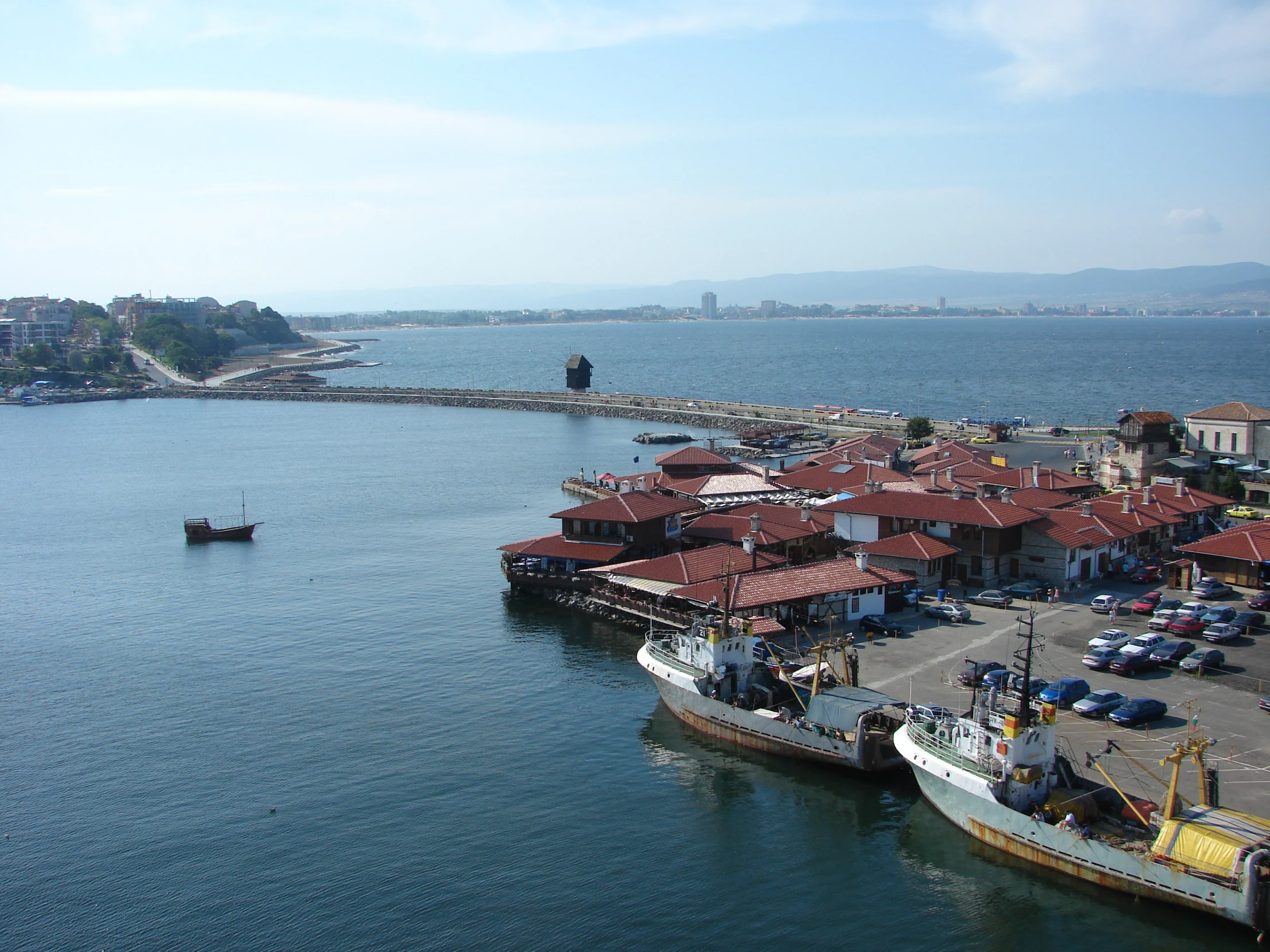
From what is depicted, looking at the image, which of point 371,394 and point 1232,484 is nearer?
point 1232,484

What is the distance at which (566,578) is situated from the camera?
5056 centimetres

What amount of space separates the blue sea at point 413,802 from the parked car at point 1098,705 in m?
6.01

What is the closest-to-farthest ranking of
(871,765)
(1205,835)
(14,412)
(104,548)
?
(1205,835)
(871,765)
(104,548)
(14,412)

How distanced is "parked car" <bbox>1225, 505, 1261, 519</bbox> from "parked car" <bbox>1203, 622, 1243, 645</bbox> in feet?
72.9

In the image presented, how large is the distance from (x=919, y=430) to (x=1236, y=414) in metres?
26.8

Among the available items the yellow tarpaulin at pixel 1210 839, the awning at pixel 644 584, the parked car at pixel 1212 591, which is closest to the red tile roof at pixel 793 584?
the awning at pixel 644 584

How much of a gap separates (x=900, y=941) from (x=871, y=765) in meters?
7.46

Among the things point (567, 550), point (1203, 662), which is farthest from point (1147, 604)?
point (567, 550)

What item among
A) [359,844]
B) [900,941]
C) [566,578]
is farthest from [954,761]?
[566,578]

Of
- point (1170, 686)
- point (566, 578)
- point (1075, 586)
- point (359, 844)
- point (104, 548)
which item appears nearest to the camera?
point (359, 844)

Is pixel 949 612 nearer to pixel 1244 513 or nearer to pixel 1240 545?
pixel 1240 545

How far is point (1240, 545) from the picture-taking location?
44562 millimetres

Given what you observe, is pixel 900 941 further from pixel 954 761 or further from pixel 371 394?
pixel 371 394

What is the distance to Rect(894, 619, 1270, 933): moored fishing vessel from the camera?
2180 cm
